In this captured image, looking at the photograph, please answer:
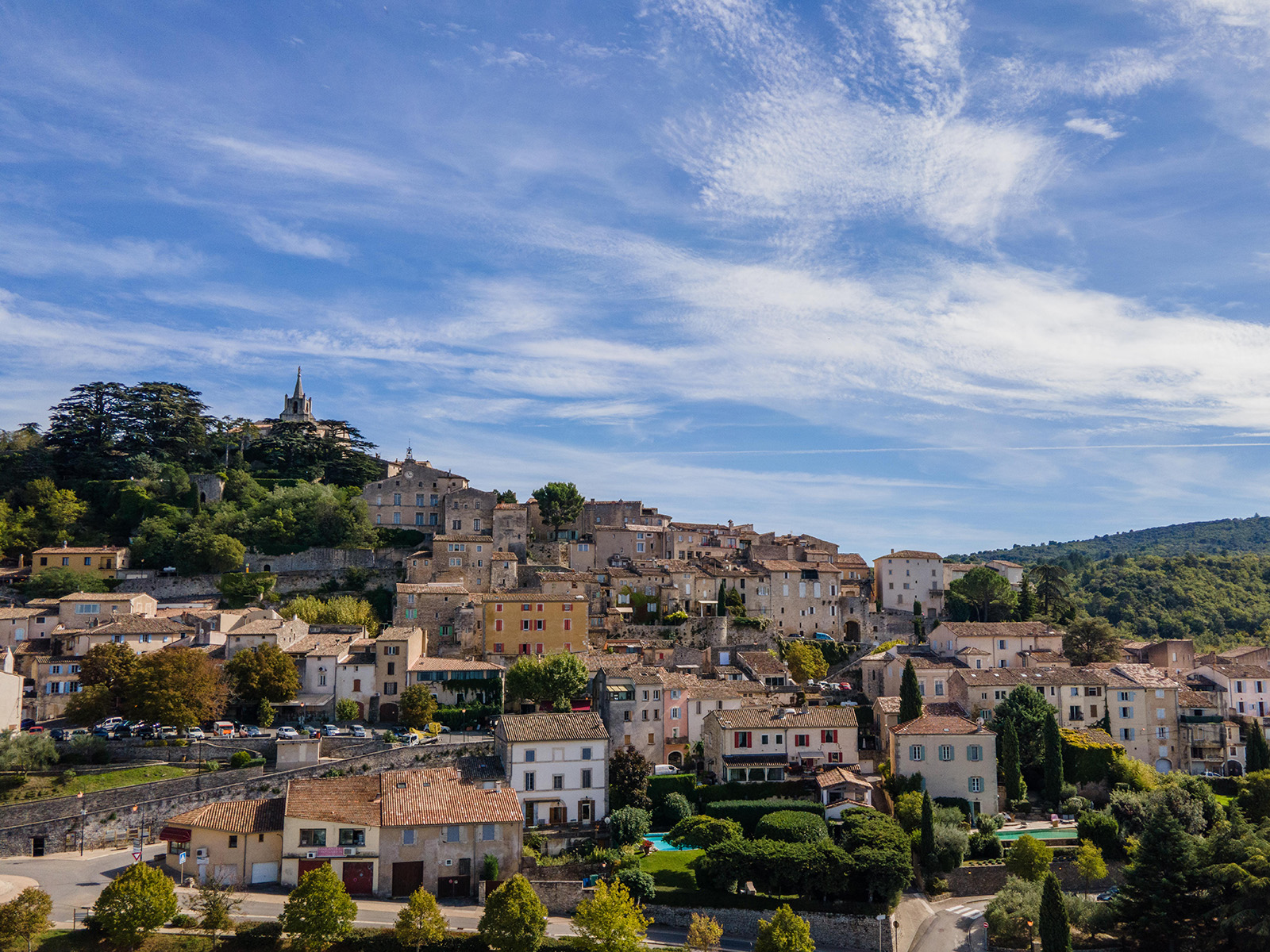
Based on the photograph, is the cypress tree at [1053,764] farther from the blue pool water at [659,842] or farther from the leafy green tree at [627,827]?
the leafy green tree at [627,827]

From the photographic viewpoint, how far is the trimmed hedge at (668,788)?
5044cm

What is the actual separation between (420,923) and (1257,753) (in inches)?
2010

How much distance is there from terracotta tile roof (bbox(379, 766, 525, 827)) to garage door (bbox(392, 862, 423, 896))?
1.89 m

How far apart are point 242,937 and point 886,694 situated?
43801mm

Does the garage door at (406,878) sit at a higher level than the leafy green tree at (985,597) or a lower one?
lower

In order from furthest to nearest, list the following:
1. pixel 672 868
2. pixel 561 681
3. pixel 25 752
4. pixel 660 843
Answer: pixel 561 681 < pixel 660 843 < pixel 25 752 < pixel 672 868

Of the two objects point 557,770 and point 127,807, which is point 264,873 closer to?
point 127,807

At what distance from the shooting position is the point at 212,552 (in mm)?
71188

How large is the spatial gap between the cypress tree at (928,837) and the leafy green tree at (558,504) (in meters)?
43.2

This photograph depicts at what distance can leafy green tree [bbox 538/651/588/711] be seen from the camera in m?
56.0

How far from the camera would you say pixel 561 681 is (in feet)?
184

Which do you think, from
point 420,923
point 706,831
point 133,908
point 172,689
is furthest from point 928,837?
point 172,689

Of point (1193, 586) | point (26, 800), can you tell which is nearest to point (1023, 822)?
point (26, 800)

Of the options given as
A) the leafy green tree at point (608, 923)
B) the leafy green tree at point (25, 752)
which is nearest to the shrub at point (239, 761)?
the leafy green tree at point (25, 752)
